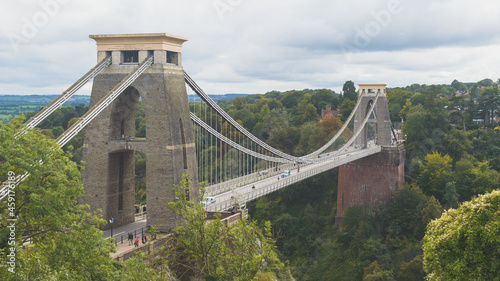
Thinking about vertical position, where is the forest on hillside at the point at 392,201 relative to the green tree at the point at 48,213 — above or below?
below

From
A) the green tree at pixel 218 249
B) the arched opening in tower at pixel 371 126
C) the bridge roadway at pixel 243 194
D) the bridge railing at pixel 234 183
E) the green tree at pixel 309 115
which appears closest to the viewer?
the green tree at pixel 218 249

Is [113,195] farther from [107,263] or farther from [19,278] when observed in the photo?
[19,278]

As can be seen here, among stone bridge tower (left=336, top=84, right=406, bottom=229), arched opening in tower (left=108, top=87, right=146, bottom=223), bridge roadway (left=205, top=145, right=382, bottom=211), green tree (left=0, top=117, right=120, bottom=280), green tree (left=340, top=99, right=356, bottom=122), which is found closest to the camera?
green tree (left=0, top=117, right=120, bottom=280)

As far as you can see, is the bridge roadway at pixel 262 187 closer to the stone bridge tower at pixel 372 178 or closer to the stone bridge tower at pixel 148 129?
the stone bridge tower at pixel 372 178

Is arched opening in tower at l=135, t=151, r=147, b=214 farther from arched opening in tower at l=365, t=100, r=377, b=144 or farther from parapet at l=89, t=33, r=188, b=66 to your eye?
arched opening in tower at l=365, t=100, r=377, b=144

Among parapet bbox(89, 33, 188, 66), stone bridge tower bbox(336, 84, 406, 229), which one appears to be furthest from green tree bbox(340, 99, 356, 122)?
parapet bbox(89, 33, 188, 66)

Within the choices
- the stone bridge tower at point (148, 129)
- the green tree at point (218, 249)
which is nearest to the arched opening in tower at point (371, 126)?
the stone bridge tower at point (148, 129)
